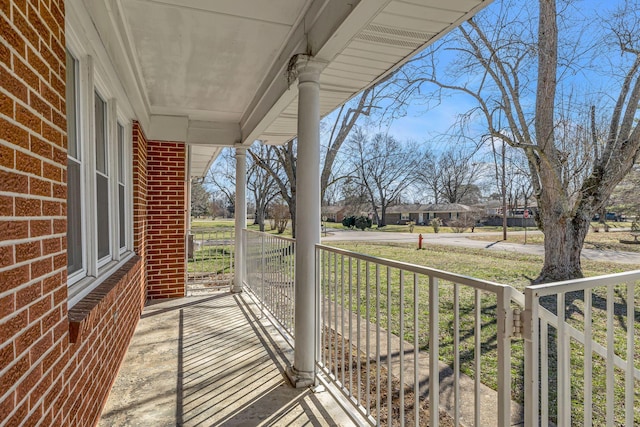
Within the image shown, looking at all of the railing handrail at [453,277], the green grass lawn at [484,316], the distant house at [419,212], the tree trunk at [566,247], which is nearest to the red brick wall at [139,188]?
the green grass lawn at [484,316]

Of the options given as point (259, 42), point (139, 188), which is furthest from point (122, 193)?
point (259, 42)

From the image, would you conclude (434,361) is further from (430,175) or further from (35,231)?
(430,175)

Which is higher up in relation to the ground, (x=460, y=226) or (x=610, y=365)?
(x=610, y=365)

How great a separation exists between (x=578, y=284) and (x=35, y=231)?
1826 millimetres

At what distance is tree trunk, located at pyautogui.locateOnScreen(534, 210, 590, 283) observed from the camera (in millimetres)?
8680

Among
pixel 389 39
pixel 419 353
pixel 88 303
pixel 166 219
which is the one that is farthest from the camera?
pixel 166 219

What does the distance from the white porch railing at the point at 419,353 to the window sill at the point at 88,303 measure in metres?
1.31

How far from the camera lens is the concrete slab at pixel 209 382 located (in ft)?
7.55

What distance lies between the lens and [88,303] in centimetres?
189

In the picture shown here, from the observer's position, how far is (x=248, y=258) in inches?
211

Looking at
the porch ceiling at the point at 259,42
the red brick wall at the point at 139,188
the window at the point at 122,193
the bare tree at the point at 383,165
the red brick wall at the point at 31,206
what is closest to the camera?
the red brick wall at the point at 31,206

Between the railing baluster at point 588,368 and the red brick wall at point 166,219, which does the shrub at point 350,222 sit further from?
the railing baluster at point 588,368

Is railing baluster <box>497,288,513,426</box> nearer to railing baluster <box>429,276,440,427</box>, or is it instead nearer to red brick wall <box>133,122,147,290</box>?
railing baluster <box>429,276,440,427</box>

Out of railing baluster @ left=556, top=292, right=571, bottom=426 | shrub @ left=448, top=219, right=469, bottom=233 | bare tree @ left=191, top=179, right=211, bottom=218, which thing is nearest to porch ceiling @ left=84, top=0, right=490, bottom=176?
railing baluster @ left=556, top=292, right=571, bottom=426
